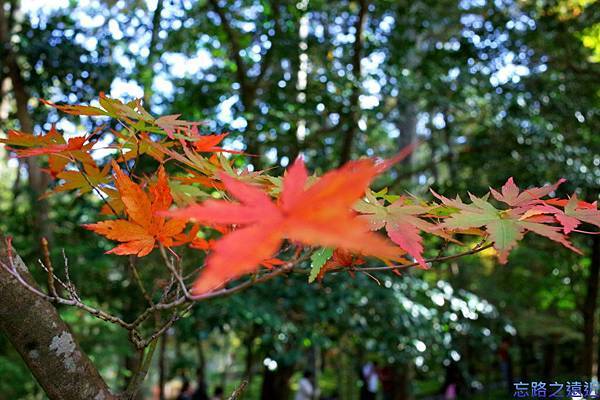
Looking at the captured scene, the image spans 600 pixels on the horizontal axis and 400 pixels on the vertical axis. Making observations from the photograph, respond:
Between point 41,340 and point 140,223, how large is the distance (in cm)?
24

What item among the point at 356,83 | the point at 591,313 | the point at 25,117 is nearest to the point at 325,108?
the point at 356,83

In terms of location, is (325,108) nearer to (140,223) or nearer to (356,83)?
(356,83)

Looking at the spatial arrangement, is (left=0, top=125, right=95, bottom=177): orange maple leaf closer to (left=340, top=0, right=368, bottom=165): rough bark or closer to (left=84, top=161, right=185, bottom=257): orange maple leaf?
(left=84, top=161, right=185, bottom=257): orange maple leaf

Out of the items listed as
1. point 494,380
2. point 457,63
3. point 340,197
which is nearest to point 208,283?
point 340,197

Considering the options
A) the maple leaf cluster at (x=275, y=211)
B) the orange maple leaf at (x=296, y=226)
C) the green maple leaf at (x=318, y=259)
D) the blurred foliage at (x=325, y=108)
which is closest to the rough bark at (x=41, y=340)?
the maple leaf cluster at (x=275, y=211)

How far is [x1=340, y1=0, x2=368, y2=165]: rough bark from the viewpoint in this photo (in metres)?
3.76

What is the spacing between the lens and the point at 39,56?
11.6ft

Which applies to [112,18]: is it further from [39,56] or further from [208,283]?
[208,283]

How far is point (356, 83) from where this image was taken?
368cm

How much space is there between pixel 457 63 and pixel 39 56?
3.27m

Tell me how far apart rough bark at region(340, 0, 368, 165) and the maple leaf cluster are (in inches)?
115

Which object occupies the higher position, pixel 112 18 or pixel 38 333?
pixel 112 18

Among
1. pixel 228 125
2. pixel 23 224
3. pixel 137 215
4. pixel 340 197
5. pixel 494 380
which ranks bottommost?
pixel 494 380

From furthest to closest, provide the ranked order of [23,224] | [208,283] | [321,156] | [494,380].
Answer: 1. [494,380]
2. [321,156]
3. [23,224]
4. [208,283]
